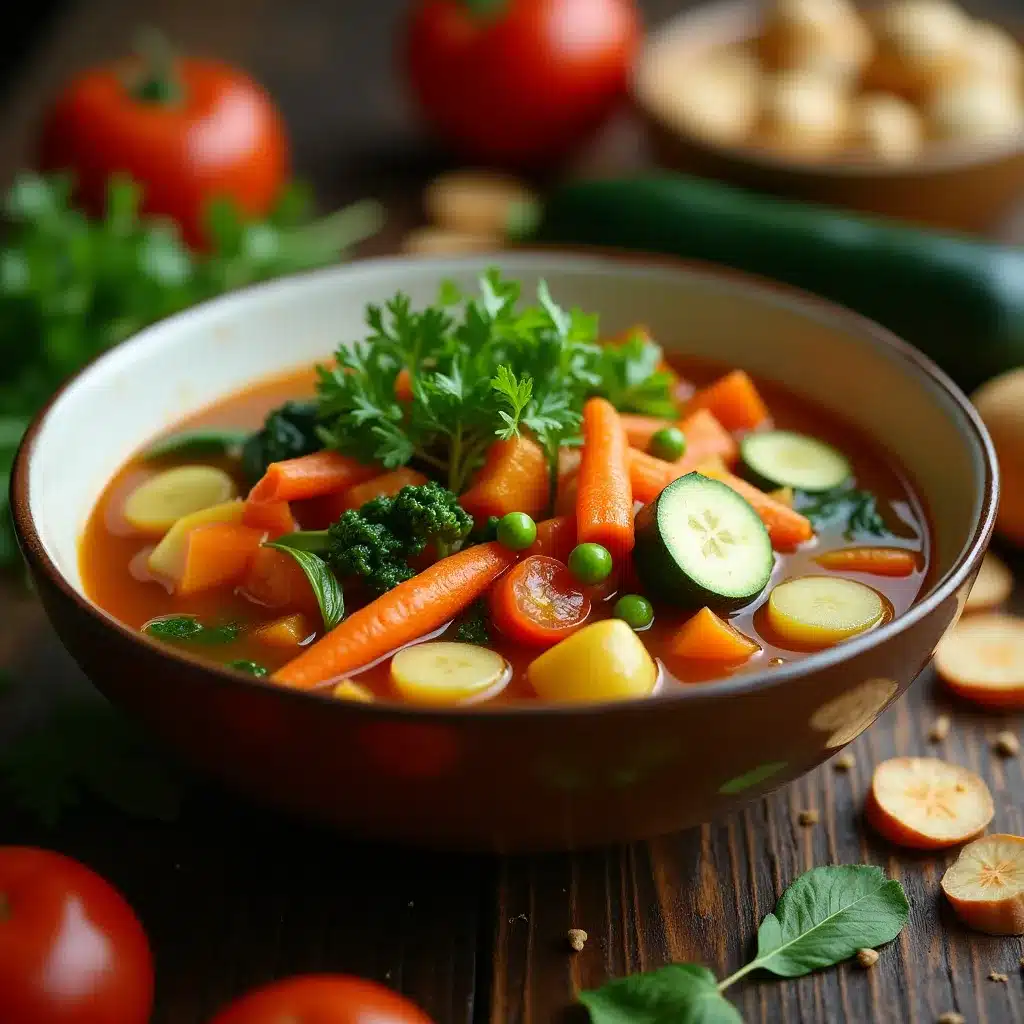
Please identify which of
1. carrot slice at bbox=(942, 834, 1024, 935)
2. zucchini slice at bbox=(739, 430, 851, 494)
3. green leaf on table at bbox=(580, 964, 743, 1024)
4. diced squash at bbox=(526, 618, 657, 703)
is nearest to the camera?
green leaf on table at bbox=(580, 964, 743, 1024)

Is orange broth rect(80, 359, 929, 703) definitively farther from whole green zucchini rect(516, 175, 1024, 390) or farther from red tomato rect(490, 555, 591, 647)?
whole green zucchini rect(516, 175, 1024, 390)

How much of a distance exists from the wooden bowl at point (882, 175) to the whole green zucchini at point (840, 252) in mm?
85

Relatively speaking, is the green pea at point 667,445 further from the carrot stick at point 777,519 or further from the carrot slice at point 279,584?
the carrot slice at point 279,584

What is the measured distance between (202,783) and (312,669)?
0.57 m

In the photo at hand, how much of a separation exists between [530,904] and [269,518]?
96cm

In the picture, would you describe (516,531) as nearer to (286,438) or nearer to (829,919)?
(286,438)

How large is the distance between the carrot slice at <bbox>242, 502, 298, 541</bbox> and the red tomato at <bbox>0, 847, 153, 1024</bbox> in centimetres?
79

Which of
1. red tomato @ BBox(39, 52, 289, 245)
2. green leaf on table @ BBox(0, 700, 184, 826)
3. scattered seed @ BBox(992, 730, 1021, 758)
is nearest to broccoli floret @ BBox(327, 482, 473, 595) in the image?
green leaf on table @ BBox(0, 700, 184, 826)

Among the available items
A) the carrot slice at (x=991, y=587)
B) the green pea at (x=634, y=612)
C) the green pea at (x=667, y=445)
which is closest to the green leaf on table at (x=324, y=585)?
the green pea at (x=634, y=612)

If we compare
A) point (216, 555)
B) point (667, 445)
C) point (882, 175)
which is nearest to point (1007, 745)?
point (667, 445)

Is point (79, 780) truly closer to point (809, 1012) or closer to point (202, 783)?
point (202, 783)

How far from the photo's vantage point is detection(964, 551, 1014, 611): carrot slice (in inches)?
138

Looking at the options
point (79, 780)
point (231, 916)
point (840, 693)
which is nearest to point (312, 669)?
point (231, 916)

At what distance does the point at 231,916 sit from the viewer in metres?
2.66
